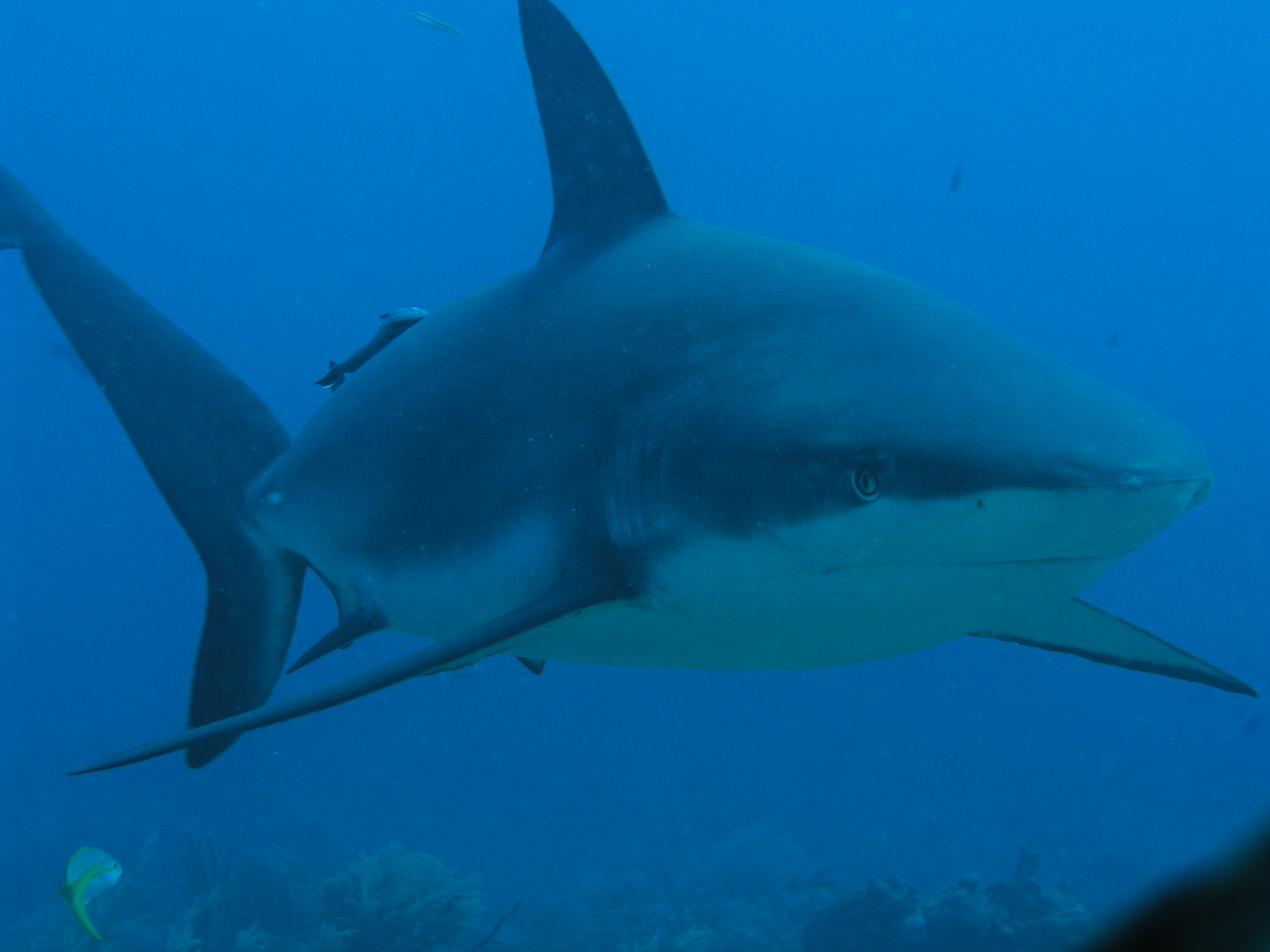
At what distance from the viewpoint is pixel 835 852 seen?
64.1 ft

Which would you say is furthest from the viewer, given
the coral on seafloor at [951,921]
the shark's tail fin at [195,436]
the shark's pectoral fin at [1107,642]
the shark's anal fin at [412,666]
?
the coral on seafloor at [951,921]

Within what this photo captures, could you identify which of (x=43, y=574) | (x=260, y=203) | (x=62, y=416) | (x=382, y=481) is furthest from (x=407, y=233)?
(x=382, y=481)

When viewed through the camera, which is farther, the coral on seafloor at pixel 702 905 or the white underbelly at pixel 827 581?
the coral on seafloor at pixel 702 905

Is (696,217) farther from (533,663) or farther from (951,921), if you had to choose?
(533,663)

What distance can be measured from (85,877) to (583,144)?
6.23 metres

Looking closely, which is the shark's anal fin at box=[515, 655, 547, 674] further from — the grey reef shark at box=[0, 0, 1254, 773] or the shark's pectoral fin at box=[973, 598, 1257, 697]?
the shark's pectoral fin at box=[973, 598, 1257, 697]

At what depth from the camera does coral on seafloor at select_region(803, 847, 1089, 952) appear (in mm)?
8500

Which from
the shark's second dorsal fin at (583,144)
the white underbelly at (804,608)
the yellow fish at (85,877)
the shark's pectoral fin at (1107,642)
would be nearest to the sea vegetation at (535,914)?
the yellow fish at (85,877)

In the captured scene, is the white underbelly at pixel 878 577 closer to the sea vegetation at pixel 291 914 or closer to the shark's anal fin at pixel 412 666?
the shark's anal fin at pixel 412 666

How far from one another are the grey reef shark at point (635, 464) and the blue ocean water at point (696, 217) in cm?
2488

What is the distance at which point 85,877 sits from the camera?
19.2ft

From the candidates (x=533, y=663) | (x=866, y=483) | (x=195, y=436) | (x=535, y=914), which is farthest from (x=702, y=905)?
(x=866, y=483)

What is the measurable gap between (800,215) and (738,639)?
106 meters

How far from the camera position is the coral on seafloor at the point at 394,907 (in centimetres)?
852
